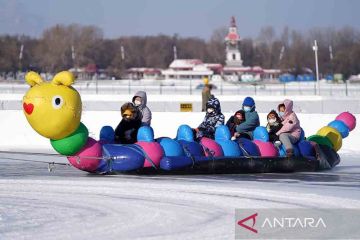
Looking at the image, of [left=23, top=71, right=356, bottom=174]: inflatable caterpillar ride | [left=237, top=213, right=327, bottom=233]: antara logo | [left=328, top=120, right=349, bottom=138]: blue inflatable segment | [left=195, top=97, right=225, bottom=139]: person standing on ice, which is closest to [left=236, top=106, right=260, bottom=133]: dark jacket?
[left=23, top=71, right=356, bottom=174]: inflatable caterpillar ride

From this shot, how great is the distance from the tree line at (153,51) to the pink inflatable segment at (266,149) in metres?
109

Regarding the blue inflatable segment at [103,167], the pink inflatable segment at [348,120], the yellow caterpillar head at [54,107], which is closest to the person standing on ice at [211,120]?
the blue inflatable segment at [103,167]

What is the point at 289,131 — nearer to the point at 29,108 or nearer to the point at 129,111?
the point at 129,111

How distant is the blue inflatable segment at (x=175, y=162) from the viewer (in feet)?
52.3

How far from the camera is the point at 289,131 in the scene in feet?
58.8

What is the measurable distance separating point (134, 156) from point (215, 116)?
2677mm

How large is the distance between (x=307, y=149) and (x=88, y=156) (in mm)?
4854

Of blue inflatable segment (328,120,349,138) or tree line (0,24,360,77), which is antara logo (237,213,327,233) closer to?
blue inflatable segment (328,120,349,138)

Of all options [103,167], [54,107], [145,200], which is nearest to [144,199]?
[145,200]

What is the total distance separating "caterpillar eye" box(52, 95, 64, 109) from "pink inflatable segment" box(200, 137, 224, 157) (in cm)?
315

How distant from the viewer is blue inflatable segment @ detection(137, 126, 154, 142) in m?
16.1

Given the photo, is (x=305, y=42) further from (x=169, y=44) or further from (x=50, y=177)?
(x=50, y=177)

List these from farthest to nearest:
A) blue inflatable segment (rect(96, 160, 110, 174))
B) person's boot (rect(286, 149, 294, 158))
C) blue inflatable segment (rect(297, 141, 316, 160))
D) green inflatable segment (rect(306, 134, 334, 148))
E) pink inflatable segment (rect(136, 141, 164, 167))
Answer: green inflatable segment (rect(306, 134, 334, 148)) → blue inflatable segment (rect(297, 141, 316, 160)) → person's boot (rect(286, 149, 294, 158)) → pink inflatable segment (rect(136, 141, 164, 167)) → blue inflatable segment (rect(96, 160, 110, 174))

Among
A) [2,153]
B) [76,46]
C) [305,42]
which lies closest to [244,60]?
[305,42]
